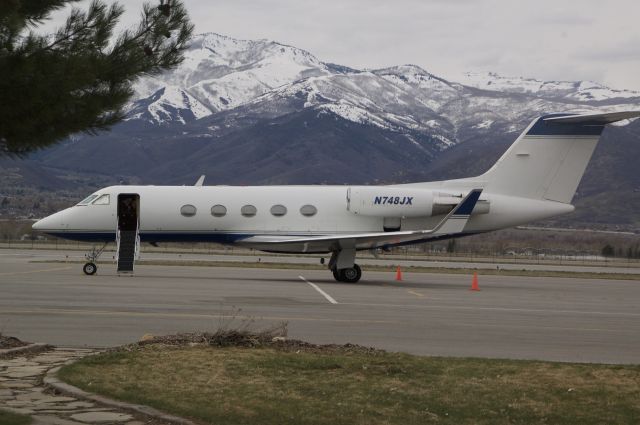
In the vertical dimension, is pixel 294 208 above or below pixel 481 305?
above

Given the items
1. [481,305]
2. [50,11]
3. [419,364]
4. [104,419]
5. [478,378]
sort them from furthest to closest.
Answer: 1. [481,305]
2. [419,364]
3. [478,378]
4. [50,11]
5. [104,419]

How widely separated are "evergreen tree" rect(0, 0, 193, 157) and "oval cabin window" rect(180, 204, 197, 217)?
18.6 metres

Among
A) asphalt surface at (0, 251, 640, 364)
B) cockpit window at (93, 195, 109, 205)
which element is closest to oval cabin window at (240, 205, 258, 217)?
asphalt surface at (0, 251, 640, 364)

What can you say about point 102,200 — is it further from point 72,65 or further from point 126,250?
point 72,65

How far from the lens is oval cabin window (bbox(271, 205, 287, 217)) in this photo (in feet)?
95.1

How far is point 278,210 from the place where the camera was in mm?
29031

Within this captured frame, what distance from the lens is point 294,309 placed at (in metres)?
18.8

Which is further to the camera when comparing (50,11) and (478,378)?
(478,378)

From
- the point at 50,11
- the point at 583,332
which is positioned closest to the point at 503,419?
the point at 50,11

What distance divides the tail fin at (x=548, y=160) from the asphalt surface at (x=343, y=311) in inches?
122

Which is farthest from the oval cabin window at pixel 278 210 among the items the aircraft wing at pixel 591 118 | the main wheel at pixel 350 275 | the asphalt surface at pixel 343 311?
the aircraft wing at pixel 591 118

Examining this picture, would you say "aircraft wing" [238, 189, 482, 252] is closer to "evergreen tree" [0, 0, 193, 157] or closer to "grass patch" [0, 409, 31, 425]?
"evergreen tree" [0, 0, 193, 157]

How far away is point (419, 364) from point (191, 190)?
62.6 ft

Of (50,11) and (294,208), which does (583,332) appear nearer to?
(50,11)
